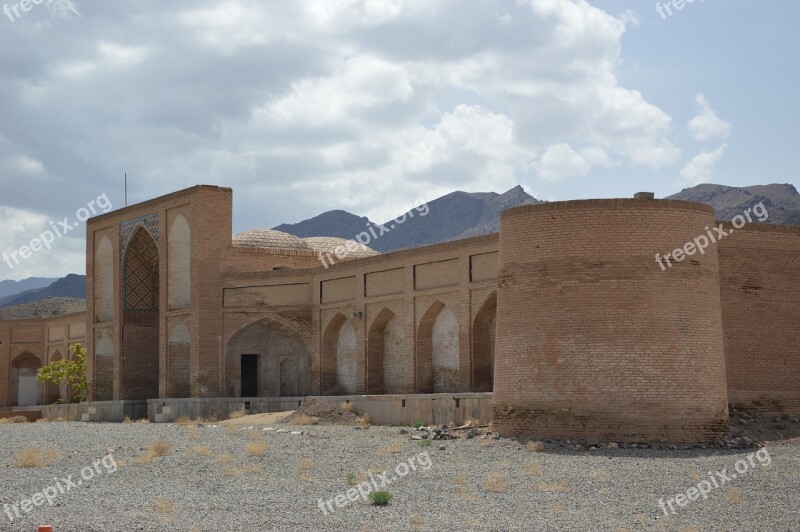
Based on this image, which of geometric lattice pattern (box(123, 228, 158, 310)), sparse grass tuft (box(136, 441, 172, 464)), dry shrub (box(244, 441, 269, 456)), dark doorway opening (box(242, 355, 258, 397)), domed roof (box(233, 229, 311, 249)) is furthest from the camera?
geometric lattice pattern (box(123, 228, 158, 310))

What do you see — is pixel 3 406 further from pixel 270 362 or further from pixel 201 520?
pixel 201 520

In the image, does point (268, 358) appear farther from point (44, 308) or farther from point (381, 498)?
point (44, 308)

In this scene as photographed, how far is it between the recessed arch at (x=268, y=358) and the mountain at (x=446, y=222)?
72.7m

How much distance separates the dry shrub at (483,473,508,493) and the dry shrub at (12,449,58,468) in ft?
22.2

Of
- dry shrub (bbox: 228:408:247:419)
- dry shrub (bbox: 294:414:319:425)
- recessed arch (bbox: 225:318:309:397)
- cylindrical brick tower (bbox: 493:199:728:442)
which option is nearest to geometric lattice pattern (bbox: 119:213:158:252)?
recessed arch (bbox: 225:318:309:397)

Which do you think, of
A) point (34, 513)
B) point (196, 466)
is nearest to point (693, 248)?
point (196, 466)

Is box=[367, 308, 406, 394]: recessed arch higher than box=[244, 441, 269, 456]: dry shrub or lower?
higher

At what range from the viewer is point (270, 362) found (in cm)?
3384

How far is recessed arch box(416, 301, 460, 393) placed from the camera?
27406mm

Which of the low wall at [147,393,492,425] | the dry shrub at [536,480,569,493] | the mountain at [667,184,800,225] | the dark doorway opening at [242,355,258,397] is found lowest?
the dry shrub at [536,480,569,493]

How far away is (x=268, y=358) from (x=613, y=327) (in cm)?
1840

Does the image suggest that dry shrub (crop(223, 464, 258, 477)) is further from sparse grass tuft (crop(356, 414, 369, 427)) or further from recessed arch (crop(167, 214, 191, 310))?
recessed arch (crop(167, 214, 191, 310))
